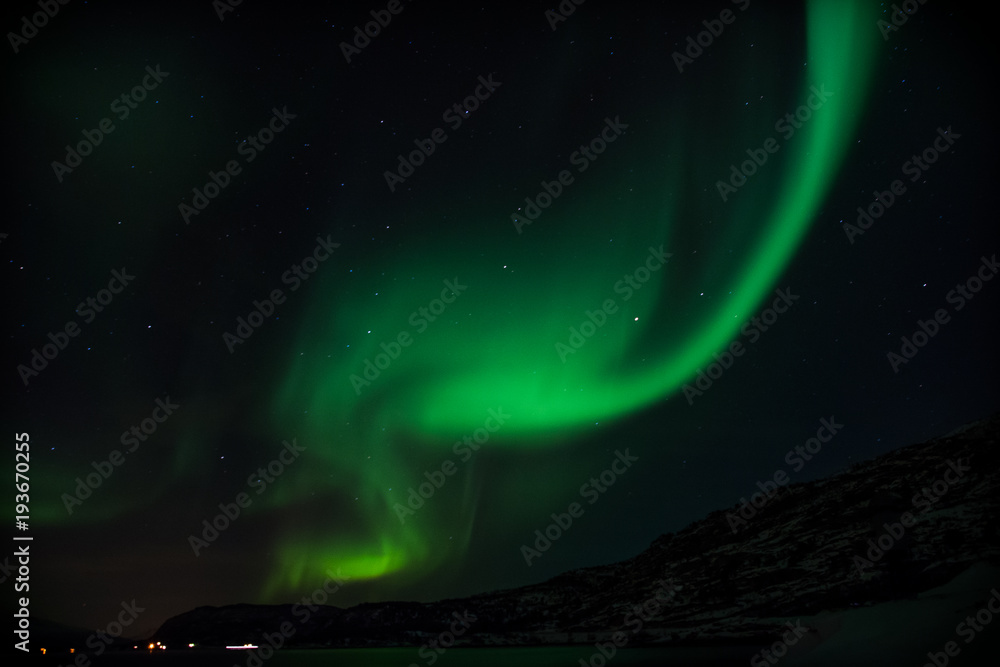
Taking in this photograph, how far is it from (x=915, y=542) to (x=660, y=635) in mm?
32212

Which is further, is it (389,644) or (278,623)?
(278,623)

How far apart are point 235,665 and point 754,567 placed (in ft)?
281

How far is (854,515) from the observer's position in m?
121

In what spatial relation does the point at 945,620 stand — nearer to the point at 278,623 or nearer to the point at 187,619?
the point at 278,623

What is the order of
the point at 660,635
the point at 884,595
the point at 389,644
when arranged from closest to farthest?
the point at 884,595 → the point at 660,635 → the point at 389,644

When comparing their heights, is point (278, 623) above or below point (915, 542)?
above

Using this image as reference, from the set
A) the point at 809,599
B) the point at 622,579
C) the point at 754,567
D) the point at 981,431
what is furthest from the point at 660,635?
the point at 622,579

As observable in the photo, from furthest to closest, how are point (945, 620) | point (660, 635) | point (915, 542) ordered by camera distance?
point (660, 635) → point (915, 542) → point (945, 620)

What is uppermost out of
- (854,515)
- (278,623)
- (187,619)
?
(187,619)

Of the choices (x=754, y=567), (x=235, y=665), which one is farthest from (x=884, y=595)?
(x=754, y=567)

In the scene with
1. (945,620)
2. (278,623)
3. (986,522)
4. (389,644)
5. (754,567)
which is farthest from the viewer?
(278,623)

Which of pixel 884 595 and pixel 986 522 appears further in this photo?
pixel 986 522

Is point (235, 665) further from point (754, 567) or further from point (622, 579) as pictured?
point (622, 579)

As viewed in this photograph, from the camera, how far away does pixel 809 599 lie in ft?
268
